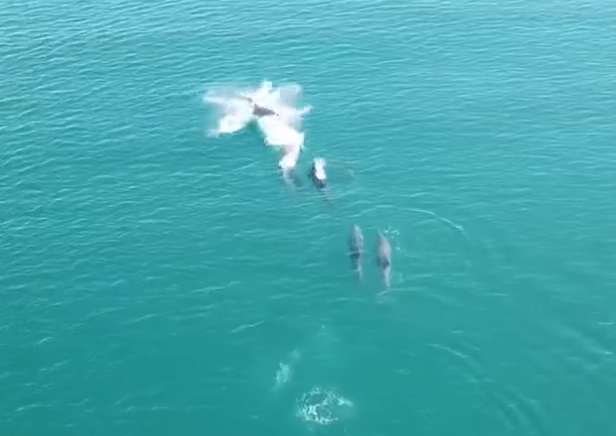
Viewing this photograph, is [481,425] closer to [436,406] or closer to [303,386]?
[436,406]

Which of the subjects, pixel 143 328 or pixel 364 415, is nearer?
pixel 364 415

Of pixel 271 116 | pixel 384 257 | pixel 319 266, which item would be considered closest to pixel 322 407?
pixel 319 266

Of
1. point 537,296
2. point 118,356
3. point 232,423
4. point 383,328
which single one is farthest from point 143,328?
point 537,296

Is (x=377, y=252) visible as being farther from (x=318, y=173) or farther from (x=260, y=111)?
(x=260, y=111)

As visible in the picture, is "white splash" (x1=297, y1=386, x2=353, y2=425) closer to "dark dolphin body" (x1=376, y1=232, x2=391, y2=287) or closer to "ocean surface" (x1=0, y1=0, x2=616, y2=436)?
"ocean surface" (x1=0, y1=0, x2=616, y2=436)

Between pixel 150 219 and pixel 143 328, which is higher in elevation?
pixel 150 219

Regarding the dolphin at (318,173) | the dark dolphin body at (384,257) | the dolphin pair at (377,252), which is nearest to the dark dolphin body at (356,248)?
the dolphin pair at (377,252)
